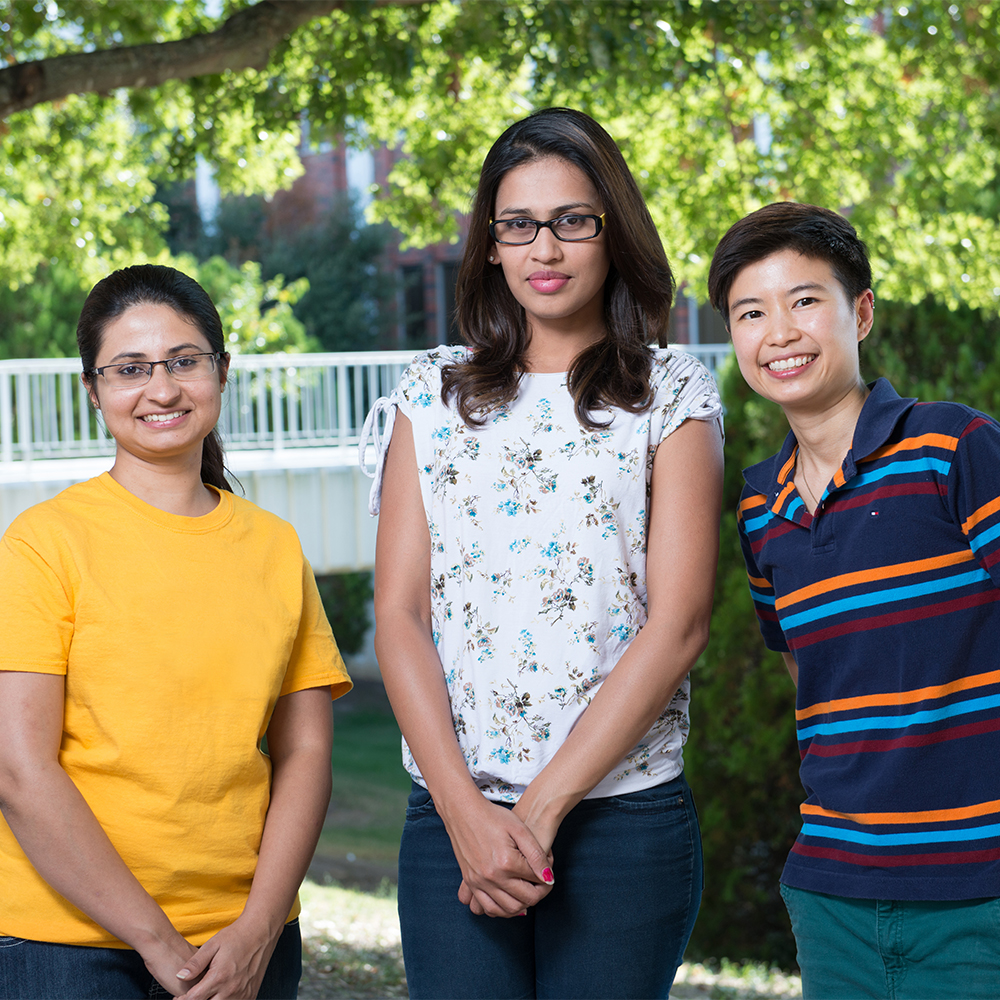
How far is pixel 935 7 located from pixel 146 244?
5.46 meters

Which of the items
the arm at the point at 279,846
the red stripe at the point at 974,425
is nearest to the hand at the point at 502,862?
the arm at the point at 279,846

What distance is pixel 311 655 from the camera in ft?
6.52

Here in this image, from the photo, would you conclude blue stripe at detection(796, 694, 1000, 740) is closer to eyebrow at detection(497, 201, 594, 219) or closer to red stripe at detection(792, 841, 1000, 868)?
red stripe at detection(792, 841, 1000, 868)

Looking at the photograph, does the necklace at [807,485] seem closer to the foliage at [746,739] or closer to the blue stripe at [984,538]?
the blue stripe at [984,538]

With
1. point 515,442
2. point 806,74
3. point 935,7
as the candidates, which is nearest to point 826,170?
point 806,74

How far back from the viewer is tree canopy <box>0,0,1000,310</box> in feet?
17.8

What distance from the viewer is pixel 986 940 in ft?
5.40

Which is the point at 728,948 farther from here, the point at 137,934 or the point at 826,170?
the point at 137,934

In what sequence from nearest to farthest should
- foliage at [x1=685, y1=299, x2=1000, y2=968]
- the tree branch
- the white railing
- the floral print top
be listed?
the floral print top
the tree branch
foliage at [x1=685, y1=299, x2=1000, y2=968]
the white railing

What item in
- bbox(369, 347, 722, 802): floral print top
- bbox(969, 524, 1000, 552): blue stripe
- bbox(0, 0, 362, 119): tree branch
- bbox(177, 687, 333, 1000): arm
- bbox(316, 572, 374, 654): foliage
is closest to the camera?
bbox(969, 524, 1000, 552): blue stripe

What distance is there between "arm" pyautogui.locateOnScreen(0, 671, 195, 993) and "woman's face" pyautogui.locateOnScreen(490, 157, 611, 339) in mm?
1007

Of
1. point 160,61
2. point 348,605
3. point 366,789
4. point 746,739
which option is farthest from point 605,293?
point 348,605

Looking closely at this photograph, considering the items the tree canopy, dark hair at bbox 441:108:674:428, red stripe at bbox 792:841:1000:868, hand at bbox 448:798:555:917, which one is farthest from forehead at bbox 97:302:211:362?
the tree canopy

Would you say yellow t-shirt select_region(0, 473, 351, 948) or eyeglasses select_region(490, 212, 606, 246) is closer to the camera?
yellow t-shirt select_region(0, 473, 351, 948)
